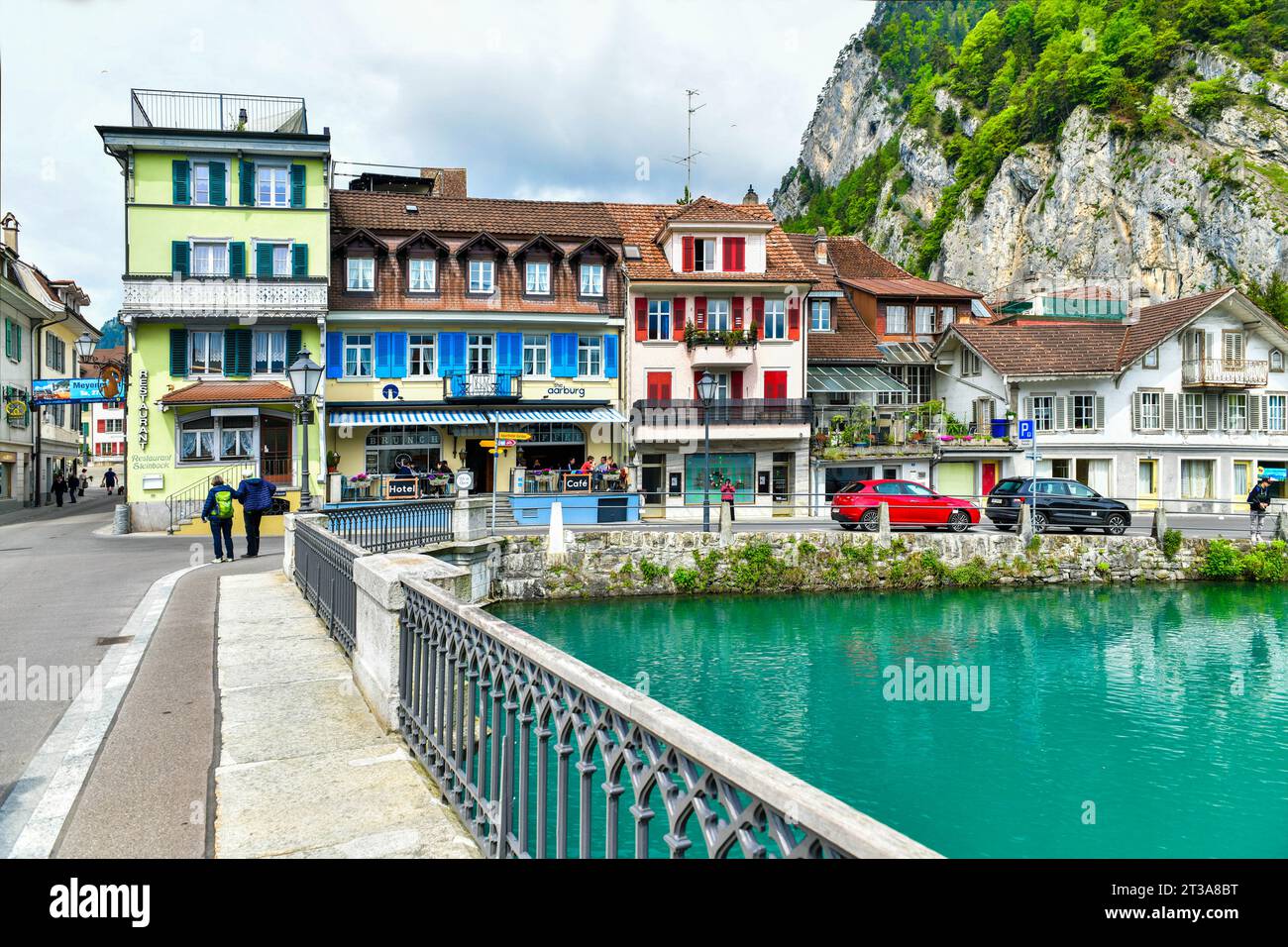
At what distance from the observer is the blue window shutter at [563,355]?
120ft

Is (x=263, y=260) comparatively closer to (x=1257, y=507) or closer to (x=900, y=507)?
(x=900, y=507)

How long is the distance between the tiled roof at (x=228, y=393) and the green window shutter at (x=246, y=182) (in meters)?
6.82

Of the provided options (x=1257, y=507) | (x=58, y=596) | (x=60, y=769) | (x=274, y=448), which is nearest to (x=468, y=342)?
(x=274, y=448)

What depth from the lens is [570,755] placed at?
4273 millimetres

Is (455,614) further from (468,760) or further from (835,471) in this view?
(835,471)

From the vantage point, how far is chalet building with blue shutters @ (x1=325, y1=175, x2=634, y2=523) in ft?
113

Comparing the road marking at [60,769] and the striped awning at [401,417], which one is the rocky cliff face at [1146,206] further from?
the road marking at [60,769]

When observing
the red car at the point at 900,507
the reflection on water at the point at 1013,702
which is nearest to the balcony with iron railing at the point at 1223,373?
the reflection on water at the point at 1013,702

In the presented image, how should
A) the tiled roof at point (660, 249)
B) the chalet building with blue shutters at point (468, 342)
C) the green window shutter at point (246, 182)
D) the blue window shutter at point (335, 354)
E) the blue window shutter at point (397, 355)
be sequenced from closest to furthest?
the green window shutter at point (246, 182) < the blue window shutter at point (335, 354) < the chalet building with blue shutters at point (468, 342) < the blue window shutter at point (397, 355) < the tiled roof at point (660, 249)

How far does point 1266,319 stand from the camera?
139ft

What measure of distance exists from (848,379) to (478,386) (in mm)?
17283

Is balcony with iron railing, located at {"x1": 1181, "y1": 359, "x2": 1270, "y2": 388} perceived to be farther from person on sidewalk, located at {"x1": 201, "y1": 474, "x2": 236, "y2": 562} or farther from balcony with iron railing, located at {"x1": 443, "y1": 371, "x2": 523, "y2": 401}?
person on sidewalk, located at {"x1": 201, "y1": 474, "x2": 236, "y2": 562}

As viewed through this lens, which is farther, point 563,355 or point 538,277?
point 538,277

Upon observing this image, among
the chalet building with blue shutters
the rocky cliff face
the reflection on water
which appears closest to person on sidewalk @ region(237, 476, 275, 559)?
the reflection on water
